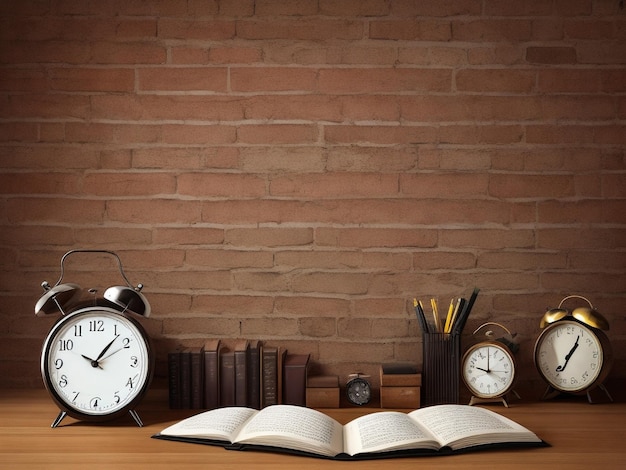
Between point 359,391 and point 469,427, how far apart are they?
0.46m

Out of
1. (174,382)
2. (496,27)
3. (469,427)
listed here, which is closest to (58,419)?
(174,382)

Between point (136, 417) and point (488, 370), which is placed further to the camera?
point (488, 370)

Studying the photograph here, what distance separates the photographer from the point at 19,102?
2270mm

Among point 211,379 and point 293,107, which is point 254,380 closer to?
point 211,379

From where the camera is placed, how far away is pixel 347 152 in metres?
2.25

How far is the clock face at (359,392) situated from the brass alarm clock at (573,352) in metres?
0.50

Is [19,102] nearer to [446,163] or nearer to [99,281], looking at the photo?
[99,281]

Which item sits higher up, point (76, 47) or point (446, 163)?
point (76, 47)

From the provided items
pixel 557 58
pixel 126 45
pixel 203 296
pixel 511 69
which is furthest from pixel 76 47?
pixel 557 58

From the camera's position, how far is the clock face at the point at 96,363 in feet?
6.13

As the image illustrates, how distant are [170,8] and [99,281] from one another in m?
0.90

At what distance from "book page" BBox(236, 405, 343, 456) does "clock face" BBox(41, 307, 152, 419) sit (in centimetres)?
37

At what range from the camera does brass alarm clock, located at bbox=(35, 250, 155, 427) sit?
1869mm

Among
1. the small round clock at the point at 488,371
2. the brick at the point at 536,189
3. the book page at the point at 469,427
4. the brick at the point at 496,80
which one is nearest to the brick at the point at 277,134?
the brick at the point at 496,80
